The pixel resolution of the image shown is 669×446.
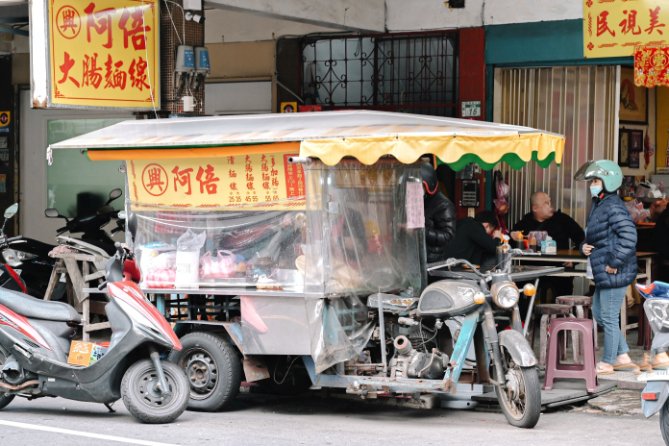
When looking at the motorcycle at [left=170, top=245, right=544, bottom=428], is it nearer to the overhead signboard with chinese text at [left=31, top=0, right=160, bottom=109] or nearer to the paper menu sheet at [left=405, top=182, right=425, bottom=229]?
the paper menu sheet at [left=405, top=182, right=425, bottom=229]

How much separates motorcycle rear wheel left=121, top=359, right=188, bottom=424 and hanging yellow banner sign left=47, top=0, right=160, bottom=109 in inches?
144

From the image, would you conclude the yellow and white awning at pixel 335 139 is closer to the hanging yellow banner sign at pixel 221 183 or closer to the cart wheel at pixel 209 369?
the hanging yellow banner sign at pixel 221 183

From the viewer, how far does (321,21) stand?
1440cm

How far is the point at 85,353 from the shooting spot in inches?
360

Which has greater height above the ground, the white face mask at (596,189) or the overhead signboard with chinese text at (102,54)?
the overhead signboard with chinese text at (102,54)

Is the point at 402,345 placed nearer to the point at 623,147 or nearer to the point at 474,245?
the point at 474,245

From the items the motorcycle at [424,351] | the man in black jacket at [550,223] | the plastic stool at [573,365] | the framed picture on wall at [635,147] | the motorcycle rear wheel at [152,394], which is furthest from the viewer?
the framed picture on wall at [635,147]

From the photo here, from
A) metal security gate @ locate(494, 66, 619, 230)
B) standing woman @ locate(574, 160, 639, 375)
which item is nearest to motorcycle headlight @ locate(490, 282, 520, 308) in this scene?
standing woman @ locate(574, 160, 639, 375)

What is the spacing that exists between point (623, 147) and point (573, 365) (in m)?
5.46

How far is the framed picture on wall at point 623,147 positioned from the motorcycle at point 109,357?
302 inches

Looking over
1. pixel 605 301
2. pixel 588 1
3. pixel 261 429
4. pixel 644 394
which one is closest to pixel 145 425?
pixel 261 429

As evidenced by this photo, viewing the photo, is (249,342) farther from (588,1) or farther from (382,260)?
(588,1)

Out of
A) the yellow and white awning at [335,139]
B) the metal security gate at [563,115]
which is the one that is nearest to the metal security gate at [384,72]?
the metal security gate at [563,115]

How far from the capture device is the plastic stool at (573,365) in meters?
10.0
